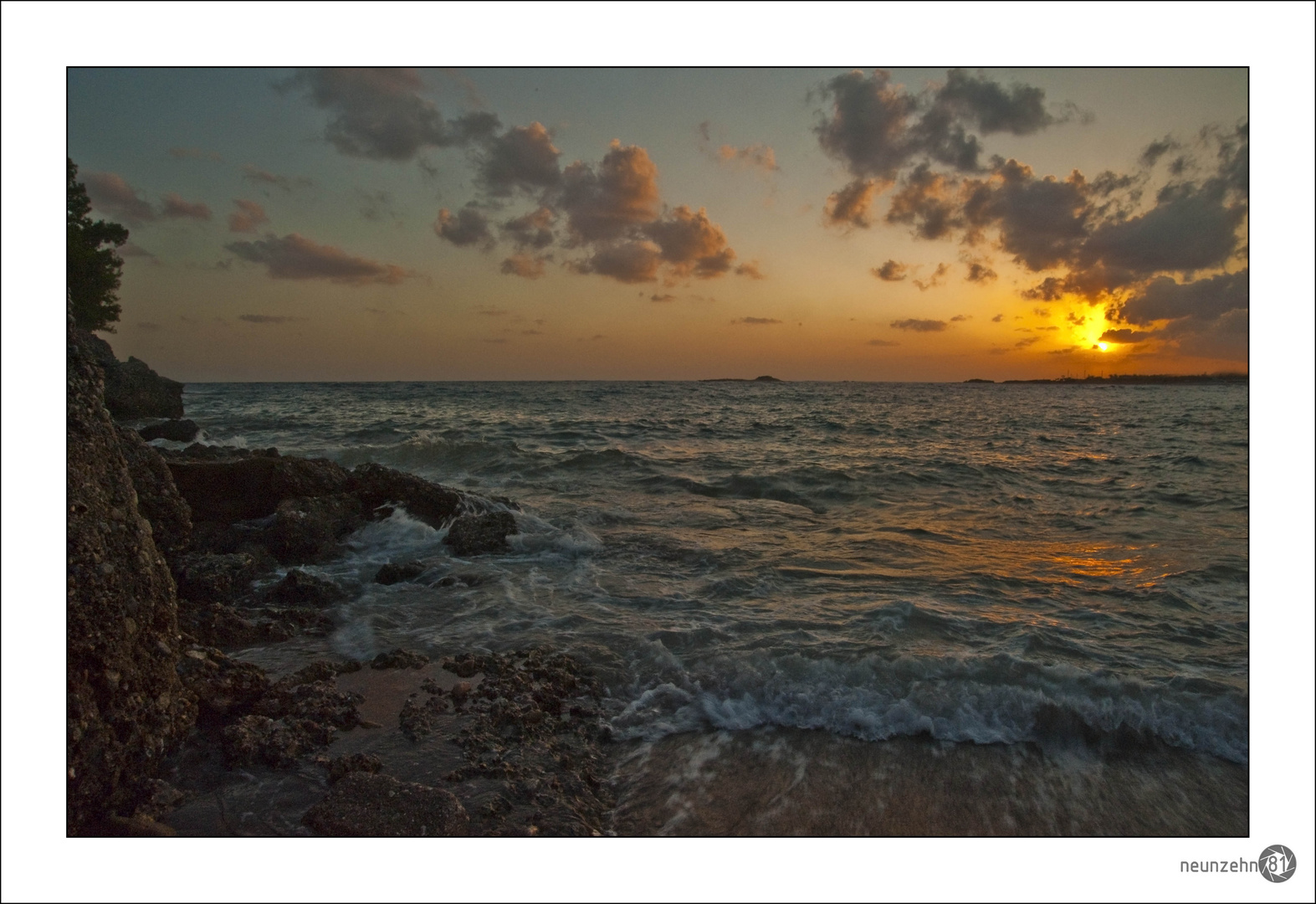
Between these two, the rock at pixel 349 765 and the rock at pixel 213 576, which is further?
the rock at pixel 213 576

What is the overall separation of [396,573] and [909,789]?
20.2ft

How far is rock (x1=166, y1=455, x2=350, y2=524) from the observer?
30.6 feet

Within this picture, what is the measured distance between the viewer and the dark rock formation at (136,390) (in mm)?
24844

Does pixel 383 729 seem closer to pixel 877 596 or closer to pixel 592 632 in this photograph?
pixel 592 632

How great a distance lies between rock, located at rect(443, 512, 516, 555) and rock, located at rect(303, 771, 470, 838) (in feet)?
19.0

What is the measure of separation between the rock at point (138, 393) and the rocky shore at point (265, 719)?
81.9 feet

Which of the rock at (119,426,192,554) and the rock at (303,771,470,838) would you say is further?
the rock at (119,426,192,554)

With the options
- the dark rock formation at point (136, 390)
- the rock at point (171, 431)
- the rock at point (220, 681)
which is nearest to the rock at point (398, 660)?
the rock at point (220, 681)

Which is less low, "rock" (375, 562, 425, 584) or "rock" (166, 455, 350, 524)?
"rock" (166, 455, 350, 524)

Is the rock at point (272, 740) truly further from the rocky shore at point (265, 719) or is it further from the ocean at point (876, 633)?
the ocean at point (876, 633)

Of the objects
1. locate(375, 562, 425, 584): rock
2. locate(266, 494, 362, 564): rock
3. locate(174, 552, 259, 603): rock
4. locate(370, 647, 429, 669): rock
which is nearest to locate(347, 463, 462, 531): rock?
locate(266, 494, 362, 564): rock

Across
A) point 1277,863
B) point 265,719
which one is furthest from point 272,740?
point 1277,863

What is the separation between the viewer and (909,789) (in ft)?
13.5

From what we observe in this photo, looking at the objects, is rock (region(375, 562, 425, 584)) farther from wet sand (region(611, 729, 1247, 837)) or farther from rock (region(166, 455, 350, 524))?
wet sand (region(611, 729, 1247, 837))
